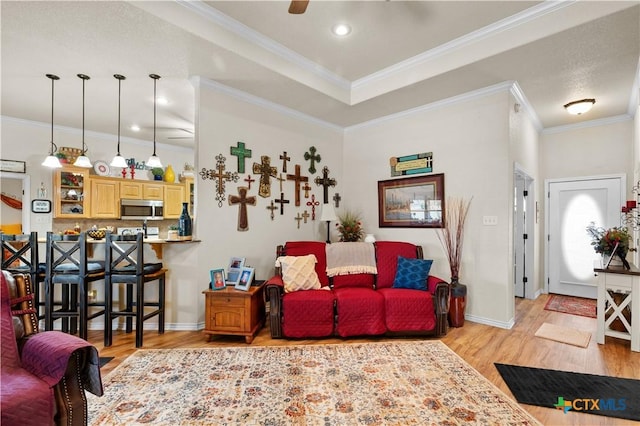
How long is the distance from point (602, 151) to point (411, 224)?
130 inches

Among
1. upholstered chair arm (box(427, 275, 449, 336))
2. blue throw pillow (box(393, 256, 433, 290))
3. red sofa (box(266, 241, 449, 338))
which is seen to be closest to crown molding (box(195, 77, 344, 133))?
red sofa (box(266, 241, 449, 338))

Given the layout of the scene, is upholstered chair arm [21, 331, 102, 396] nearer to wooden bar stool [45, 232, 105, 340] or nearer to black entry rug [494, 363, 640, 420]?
wooden bar stool [45, 232, 105, 340]

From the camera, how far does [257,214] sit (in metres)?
4.09

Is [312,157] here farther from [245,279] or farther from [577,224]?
[577,224]

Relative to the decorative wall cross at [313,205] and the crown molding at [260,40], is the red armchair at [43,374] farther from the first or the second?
the decorative wall cross at [313,205]

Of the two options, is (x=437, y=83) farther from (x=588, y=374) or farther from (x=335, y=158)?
(x=588, y=374)

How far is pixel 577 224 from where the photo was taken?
4984mm

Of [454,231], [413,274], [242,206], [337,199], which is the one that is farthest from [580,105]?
[242,206]

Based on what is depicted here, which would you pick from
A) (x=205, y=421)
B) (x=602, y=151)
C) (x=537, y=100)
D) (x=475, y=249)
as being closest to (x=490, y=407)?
(x=205, y=421)

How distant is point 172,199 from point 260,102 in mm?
3635

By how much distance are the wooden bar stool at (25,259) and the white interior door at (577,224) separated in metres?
7.07

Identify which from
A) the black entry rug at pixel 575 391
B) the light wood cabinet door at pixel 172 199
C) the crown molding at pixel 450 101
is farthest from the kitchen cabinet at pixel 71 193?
the black entry rug at pixel 575 391

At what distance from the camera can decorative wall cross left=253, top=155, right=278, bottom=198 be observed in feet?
13.5

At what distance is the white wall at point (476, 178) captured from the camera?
3.61m
